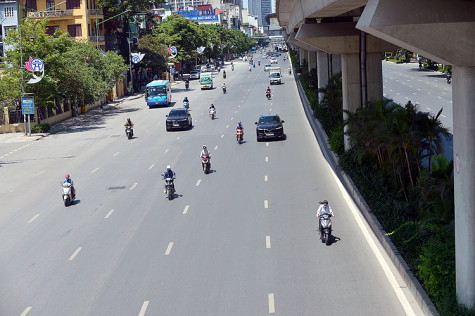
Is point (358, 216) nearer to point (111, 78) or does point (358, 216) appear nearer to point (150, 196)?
point (150, 196)

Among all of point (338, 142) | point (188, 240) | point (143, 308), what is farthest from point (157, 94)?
point (143, 308)

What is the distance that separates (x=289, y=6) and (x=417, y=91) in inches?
1099

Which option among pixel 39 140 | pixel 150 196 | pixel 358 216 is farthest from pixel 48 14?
pixel 358 216

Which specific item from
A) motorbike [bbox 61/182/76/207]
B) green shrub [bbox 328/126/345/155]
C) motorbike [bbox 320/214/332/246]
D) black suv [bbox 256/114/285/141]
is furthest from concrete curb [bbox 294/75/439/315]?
motorbike [bbox 61/182/76/207]

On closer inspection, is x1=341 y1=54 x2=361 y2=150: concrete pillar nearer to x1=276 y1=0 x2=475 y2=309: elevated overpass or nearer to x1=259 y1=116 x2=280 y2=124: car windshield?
x1=259 y1=116 x2=280 y2=124: car windshield

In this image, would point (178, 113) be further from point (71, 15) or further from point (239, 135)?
point (71, 15)

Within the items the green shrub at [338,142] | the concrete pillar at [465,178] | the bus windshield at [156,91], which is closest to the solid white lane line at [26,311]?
the concrete pillar at [465,178]

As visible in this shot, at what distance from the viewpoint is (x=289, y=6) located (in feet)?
134

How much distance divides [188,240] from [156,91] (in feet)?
156

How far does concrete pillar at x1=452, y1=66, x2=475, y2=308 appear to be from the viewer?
11.6m

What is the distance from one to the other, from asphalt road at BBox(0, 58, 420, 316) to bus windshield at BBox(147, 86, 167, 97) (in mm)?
27246

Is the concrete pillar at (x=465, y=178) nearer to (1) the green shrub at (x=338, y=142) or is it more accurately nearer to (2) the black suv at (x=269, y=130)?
(1) the green shrub at (x=338, y=142)

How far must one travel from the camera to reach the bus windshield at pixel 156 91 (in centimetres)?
6525

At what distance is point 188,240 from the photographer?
63.7 feet
